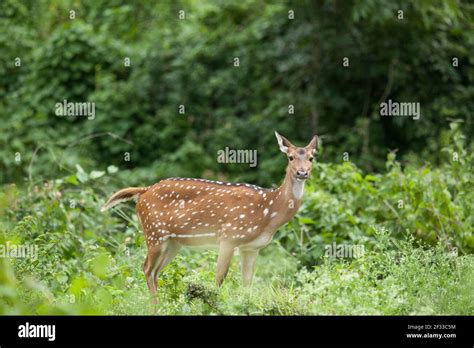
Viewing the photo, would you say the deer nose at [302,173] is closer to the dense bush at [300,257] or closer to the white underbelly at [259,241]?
the white underbelly at [259,241]

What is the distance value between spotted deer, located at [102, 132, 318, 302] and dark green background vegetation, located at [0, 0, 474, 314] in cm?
98

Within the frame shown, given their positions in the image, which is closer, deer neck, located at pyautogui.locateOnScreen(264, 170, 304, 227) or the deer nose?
the deer nose

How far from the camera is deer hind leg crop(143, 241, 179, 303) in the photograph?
8234 mm

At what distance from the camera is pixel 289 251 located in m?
10.8

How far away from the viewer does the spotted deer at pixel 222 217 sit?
820cm

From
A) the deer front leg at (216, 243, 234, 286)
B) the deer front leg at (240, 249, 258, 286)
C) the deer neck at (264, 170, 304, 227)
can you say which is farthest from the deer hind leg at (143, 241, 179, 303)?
the deer neck at (264, 170, 304, 227)

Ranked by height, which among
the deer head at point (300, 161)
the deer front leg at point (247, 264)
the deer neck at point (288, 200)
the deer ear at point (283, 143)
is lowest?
the deer front leg at point (247, 264)

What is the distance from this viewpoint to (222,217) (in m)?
8.27

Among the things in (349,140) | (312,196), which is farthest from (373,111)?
(312,196)

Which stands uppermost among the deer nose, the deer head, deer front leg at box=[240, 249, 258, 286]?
the deer head

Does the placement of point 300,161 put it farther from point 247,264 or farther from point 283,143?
point 247,264

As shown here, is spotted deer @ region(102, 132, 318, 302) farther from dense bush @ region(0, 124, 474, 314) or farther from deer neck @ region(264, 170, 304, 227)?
dense bush @ region(0, 124, 474, 314)

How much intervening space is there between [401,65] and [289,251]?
6.20 metres

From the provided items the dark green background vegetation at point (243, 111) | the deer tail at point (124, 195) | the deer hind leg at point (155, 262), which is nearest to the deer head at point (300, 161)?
the deer hind leg at point (155, 262)
